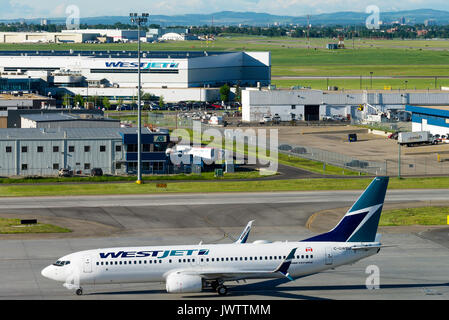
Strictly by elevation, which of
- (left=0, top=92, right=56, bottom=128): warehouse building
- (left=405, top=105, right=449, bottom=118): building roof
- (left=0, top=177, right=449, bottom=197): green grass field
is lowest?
(left=0, top=177, right=449, bottom=197): green grass field

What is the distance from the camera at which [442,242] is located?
70.4m

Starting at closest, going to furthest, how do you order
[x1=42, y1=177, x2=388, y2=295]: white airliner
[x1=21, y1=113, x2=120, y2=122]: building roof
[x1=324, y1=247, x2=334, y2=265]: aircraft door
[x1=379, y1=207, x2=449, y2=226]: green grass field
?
1. [x1=42, y1=177, x2=388, y2=295]: white airliner
2. [x1=324, y1=247, x2=334, y2=265]: aircraft door
3. [x1=379, y1=207, x2=449, y2=226]: green grass field
4. [x1=21, y1=113, x2=120, y2=122]: building roof

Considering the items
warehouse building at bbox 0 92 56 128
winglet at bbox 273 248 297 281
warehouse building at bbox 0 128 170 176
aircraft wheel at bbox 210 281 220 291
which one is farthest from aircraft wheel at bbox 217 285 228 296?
warehouse building at bbox 0 92 56 128

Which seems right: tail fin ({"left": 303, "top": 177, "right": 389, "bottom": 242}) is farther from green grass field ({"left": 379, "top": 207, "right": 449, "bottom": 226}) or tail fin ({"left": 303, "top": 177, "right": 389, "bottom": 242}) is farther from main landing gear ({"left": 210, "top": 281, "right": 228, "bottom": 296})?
green grass field ({"left": 379, "top": 207, "right": 449, "bottom": 226})

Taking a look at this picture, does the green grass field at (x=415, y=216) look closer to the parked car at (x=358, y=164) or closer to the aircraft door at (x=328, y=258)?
the aircraft door at (x=328, y=258)

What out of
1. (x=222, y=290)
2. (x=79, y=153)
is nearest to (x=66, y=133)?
(x=79, y=153)

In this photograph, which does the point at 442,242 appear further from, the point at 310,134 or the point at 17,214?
the point at 310,134

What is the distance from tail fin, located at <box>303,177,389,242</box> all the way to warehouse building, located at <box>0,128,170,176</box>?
225ft

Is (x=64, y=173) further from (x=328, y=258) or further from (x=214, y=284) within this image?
(x=328, y=258)

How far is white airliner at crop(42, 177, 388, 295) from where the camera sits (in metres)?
49.9
